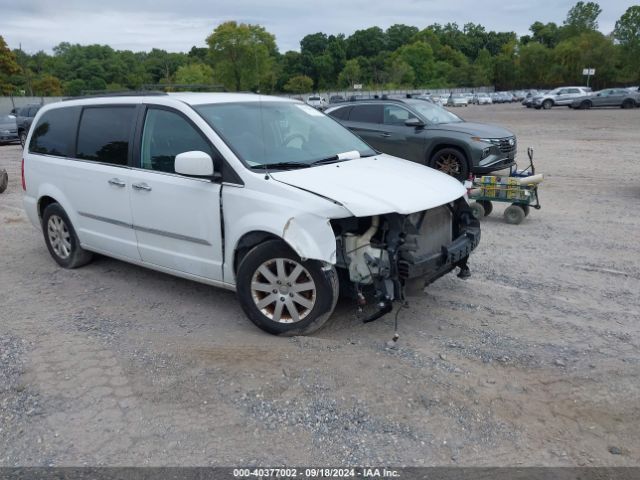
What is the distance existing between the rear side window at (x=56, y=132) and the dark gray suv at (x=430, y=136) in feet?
23.2

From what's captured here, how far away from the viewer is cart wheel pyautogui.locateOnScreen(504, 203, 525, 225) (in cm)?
810

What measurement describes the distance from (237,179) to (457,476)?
8.71 ft

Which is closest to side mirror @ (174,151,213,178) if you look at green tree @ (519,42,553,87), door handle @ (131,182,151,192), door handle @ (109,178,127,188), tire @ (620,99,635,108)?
door handle @ (131,182,151,192)

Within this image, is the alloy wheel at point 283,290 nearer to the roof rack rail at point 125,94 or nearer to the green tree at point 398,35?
the roof rack rail at point 125,94

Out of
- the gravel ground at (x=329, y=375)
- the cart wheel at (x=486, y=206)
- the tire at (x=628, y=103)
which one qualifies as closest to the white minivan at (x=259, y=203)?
the gravel ground at (x=329, y=375)

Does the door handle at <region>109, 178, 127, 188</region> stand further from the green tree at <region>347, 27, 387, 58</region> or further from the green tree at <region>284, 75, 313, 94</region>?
the green tree at <region>347, 27, 387, 58</region>

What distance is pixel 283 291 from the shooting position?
14.4ft

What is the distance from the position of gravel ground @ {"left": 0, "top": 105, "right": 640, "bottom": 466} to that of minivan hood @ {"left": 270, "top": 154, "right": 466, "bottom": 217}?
105cm

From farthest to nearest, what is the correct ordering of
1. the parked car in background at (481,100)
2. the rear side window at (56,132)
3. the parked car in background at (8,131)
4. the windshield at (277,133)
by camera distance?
1. the parked car in background at (481,100)
2. the parked car in background at (8,131)
3. the rear side window at (56,132)
4. the windshield at (277,133)

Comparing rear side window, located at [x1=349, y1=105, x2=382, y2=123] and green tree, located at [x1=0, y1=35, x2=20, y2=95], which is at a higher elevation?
green tree, located at [x1=0, y1=35, x2=20, y2=95]

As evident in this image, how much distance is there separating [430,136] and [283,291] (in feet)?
25.5

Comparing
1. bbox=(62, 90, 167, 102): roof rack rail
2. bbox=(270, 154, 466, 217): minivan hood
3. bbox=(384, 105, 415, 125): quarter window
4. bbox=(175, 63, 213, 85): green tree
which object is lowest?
bbox=(270, 154, 466, 217): minivan hood

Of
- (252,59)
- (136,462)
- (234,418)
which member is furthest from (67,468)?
(252,59)

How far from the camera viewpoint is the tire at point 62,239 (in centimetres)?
619
